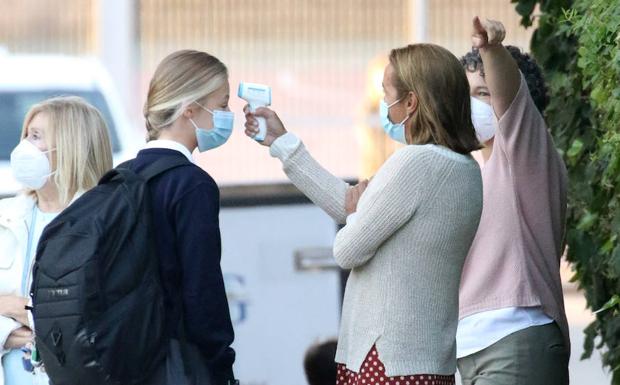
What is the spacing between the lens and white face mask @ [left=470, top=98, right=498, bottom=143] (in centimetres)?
404

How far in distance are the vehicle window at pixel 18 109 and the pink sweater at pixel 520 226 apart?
19.6ft

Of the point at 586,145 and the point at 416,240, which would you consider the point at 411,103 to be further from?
the point at 586,145

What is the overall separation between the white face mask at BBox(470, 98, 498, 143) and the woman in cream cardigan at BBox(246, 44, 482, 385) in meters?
0.52

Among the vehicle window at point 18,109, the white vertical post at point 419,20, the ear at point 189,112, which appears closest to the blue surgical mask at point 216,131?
the ear at point 189,112

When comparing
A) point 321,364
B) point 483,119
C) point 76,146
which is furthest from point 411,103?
point 321,364

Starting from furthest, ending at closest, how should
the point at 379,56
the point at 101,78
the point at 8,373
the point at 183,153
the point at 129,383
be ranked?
1. the point at 379,56
2. the point at 101,78
3. the point at 8,373
4. the point at 183,153
5. the point at 129,383

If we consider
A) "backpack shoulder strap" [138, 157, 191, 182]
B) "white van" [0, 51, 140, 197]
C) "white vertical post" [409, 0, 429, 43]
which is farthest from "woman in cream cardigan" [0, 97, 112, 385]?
"white vertical post" [409, 0, 429, 43]

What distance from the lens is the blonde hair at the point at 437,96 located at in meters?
3.49

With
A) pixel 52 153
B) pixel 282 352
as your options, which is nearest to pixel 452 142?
pixel 52 153

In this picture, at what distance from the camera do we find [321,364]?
15.1 feet

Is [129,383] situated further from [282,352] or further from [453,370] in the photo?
[282,352]

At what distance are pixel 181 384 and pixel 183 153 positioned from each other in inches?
22.4

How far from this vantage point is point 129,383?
335cm

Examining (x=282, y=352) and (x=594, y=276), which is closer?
(x=594, y=276)
